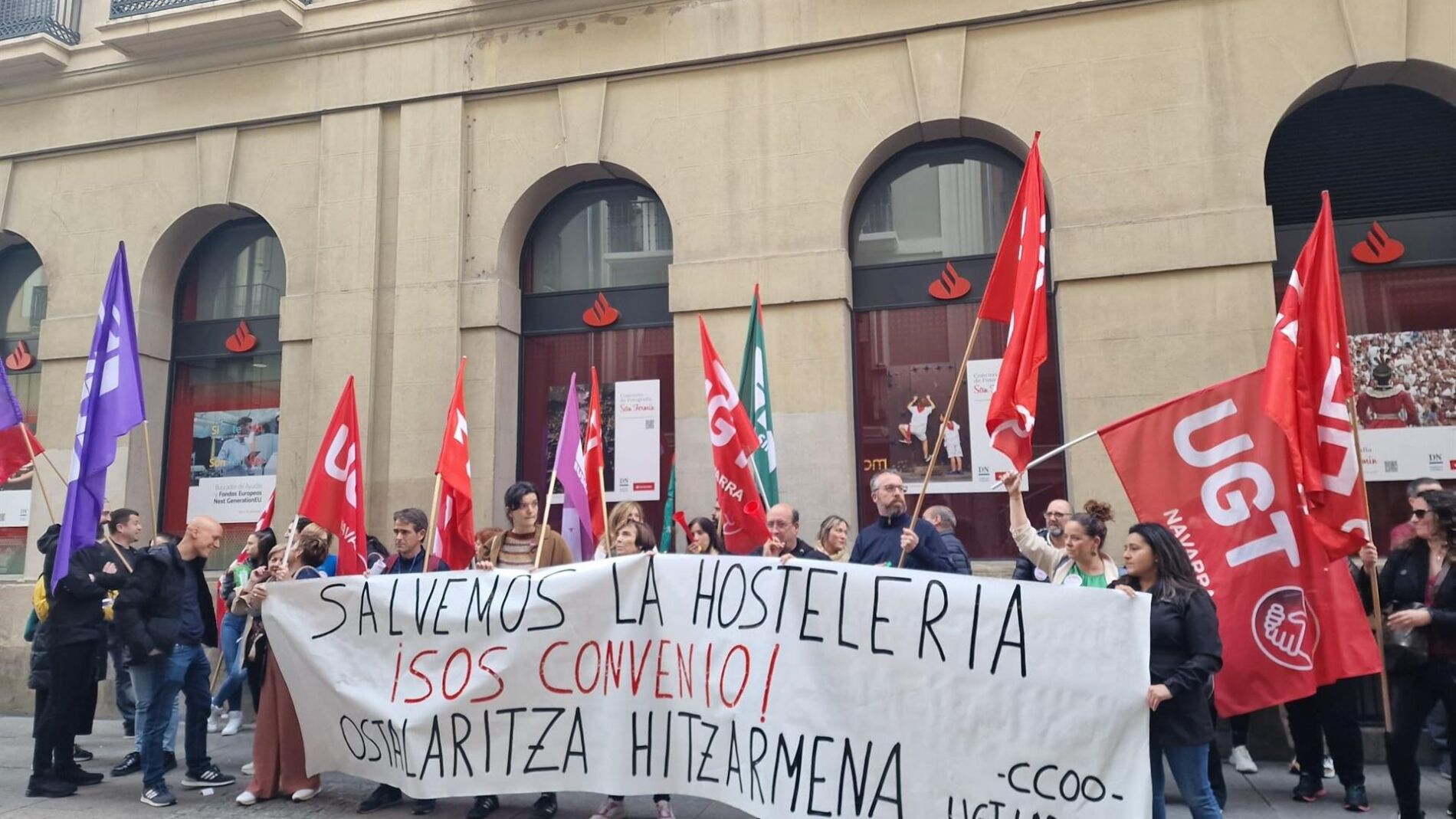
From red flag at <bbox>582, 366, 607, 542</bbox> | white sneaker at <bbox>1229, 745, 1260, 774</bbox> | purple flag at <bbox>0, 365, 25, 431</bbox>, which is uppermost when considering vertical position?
purple flag at <bbox>0, 365, 25, 431</bbox>

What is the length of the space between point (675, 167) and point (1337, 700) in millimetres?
7650

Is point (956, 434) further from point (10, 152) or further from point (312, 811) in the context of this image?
point (10, 152)

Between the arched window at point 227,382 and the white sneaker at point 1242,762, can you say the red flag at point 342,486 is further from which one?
the white sneaker at point 1242,762

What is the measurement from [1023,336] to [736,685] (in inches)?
104

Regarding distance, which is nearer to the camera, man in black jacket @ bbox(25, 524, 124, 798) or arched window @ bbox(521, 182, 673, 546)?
man in black jacket @ bbox(25, 524, 124, 798)

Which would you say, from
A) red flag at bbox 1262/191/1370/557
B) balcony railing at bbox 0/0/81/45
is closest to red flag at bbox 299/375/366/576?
red flag at bbox 1262/191/1370/557

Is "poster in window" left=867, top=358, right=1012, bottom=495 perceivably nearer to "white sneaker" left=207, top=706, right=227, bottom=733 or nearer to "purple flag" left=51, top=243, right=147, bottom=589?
"purple flag" left=51, top=243, right=147, bottom=589

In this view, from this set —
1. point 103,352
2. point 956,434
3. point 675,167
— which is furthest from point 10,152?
point 956,434

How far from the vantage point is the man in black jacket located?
7.20 meters

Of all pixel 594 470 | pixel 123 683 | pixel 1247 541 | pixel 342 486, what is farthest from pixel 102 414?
pixel 1247 541

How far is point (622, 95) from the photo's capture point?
36.5 feet

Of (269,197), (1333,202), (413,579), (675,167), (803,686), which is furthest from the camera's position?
(269,197)

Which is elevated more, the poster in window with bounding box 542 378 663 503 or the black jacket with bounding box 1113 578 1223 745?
the poster in window with bounding box 542 378 663 503

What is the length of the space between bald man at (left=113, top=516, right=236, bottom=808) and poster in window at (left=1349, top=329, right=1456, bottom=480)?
31.7 feet
